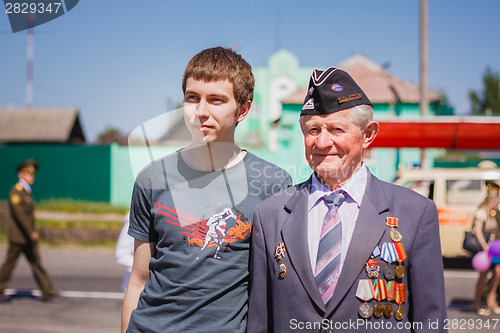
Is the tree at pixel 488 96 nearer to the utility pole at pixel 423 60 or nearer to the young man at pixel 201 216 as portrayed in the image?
the utility pole at pixel 423 60

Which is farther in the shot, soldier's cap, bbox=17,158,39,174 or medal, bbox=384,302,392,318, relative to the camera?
soldier's cap, bbox=17,158,39,174

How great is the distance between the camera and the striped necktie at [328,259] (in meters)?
1.78

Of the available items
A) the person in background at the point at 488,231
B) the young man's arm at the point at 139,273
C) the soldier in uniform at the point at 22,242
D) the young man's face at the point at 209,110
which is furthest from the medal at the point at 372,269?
the soldier in uniform at the point at 22,242

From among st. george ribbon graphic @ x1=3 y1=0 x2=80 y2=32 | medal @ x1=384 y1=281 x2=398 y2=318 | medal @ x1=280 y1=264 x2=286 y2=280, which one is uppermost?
st. george ribbon graphic @ x1=3 y1=0 x2=80 y2=32

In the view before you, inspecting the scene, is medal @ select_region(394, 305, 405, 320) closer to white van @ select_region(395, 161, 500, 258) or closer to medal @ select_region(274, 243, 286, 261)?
medal @ select_region(274, 243, 286, 261)

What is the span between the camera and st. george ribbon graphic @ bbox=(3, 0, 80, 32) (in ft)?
5.84

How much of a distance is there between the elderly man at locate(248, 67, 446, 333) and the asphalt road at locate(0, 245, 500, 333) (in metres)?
2.23

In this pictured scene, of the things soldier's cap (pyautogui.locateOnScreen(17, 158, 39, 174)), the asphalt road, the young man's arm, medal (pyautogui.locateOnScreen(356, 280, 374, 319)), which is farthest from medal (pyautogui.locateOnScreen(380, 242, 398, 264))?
soldier's cap (pyautogui.locateOnScreen(17, 158, 39, 174))

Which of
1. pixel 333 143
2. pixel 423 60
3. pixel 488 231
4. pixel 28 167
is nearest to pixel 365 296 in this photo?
pixel 333 143

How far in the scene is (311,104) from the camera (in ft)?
6.16

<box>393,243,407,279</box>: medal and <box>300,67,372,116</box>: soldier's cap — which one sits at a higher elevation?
<box>300,67,372,116</box>: soldier's cap

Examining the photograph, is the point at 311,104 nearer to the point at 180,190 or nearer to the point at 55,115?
the point at 180,190

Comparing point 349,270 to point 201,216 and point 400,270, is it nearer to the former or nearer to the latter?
point 400,270

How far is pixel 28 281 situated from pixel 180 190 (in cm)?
778
